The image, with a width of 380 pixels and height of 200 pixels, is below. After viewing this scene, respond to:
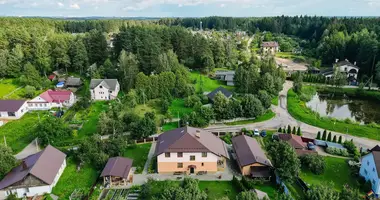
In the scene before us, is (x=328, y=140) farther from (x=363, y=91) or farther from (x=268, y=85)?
(x=363, y=91)

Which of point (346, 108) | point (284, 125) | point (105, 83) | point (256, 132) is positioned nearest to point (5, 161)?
point (105, 83)

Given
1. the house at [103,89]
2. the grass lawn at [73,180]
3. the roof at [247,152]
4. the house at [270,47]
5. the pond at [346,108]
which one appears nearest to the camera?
the grass lawn at [73,180]

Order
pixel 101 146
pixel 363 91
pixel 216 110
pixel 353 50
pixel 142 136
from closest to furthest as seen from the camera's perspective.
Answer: pixel 101 146
pixel 142 136
pixel 216 110
pixel 363 91
pixel 353 50

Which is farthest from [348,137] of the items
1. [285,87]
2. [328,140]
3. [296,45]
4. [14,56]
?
[296,45]

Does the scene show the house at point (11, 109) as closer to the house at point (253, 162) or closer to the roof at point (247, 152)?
the roof at point (247, 152)

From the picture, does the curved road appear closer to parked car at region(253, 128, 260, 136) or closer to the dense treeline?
parked car at region(253, 128, 260, 136)

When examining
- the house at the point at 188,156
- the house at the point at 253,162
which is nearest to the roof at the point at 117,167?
the house at the point at 188,156

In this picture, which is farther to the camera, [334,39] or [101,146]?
[334,39]
